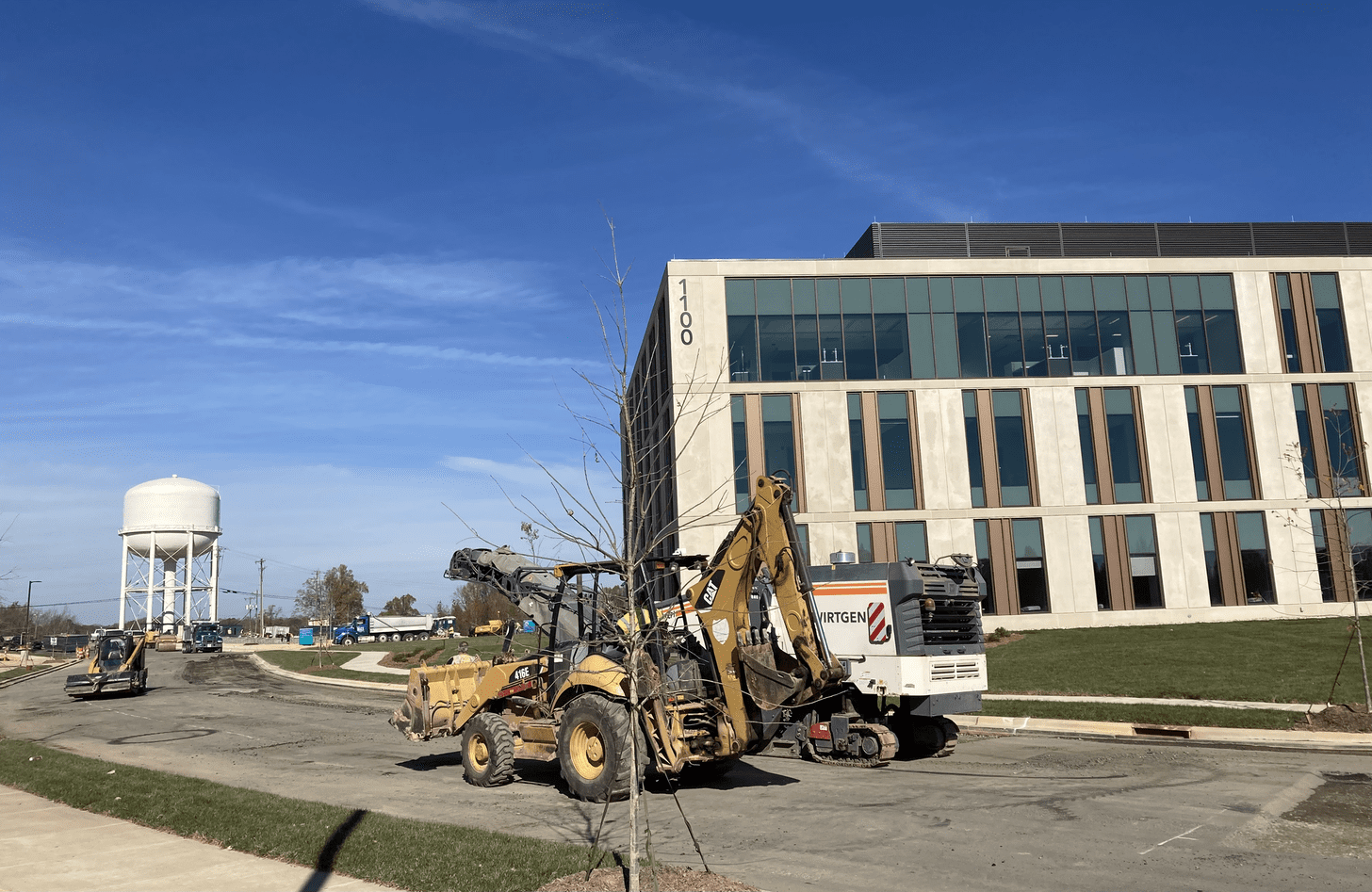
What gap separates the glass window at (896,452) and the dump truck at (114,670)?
2955 cm

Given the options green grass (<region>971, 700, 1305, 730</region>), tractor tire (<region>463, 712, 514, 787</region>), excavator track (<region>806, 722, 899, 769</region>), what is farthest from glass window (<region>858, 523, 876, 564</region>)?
tractor tire (<region>463, 712, 514, 787</region>)

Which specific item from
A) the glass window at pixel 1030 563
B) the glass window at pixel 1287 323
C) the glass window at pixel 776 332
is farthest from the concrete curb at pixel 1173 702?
the glass window at pixel 1287 323

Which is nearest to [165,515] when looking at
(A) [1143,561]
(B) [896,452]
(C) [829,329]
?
(C) [829,329]

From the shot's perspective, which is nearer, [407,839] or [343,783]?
[407,839]

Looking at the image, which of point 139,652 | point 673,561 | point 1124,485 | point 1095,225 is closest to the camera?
point 673,561

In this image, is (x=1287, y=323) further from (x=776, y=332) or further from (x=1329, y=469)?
(x=776, y=332)

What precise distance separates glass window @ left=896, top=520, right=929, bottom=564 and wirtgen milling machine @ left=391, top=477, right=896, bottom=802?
2669 centimetres

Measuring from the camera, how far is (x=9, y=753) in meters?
17.4

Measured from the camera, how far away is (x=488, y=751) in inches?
527

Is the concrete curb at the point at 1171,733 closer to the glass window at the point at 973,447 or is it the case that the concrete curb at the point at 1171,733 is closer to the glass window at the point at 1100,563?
the glass window at the point at 973,447

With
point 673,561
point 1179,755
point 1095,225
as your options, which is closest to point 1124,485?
point 1095,225

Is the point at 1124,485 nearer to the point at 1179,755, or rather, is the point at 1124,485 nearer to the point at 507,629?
the point at 1179,755

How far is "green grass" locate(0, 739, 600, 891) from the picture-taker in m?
7.89

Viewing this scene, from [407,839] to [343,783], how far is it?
5535 millimetres
